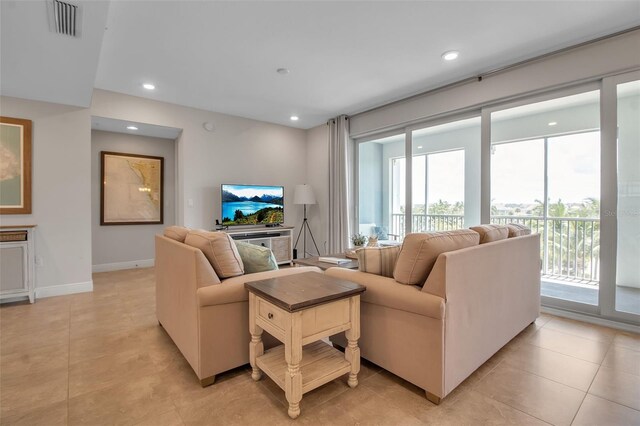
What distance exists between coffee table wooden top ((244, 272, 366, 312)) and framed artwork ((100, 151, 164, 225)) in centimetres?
429

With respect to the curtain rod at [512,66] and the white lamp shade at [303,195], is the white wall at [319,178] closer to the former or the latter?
the white lamp shade at [303,195]

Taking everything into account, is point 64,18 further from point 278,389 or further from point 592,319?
point 592,319

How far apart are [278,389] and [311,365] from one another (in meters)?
0.26

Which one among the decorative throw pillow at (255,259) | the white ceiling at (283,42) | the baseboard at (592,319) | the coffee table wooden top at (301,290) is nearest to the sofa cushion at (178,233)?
the decorative throw pillow at (255,259)

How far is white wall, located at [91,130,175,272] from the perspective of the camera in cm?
479

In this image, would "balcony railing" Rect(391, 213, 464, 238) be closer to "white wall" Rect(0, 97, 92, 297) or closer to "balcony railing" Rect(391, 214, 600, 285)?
"balcony railing" Rect(391, 214, 600, 285)

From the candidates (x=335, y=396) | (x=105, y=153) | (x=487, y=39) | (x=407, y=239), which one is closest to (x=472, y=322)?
(x=407, y=239)

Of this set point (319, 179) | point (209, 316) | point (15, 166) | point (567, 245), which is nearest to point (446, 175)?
point (567, 245)

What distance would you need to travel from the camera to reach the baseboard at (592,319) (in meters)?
2.57

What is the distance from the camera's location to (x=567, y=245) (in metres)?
3.44

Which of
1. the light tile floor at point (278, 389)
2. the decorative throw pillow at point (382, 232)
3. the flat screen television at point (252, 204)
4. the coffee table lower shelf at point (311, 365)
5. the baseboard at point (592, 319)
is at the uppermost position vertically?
the flat screen television at point (252, 204)

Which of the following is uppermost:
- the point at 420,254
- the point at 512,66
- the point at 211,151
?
the point at 512,66

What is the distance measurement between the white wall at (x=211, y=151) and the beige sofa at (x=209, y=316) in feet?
9.22

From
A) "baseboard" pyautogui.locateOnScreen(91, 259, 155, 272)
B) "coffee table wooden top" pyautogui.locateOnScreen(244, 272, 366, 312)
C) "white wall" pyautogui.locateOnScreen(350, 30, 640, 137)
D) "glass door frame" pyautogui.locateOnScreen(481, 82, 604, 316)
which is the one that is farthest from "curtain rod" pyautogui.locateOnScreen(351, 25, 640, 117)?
"baseboard" pyautogui.locateOnScreen(91, 259, 155, 272)
